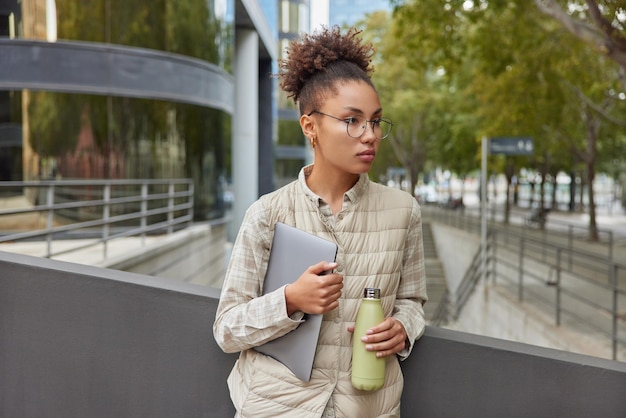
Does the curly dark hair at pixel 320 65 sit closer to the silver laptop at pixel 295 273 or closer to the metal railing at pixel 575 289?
the silver laptop at pixel 295 273

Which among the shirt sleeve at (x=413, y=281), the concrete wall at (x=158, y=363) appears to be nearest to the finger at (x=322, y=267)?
the shirt sleeve at (x=413, y=281)

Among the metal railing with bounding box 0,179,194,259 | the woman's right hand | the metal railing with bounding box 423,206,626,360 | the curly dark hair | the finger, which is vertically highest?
the curly dark hair

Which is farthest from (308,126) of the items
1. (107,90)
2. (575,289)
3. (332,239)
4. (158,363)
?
(107,90)

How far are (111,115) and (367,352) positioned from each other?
41.3ft

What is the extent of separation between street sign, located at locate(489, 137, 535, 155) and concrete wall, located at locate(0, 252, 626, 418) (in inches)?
516

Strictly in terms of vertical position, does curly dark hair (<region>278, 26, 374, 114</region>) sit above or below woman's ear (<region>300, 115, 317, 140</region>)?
above

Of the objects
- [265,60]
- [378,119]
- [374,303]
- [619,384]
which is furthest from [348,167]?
[265,60]

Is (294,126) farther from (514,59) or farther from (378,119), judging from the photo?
(378,119)

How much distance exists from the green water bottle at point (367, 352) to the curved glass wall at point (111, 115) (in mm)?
11709

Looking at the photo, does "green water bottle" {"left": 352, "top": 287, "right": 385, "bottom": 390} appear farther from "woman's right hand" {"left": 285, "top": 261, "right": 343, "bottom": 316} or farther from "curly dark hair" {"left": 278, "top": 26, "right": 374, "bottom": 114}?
"curly dark hair" {"left": 278, "top": 26, "right": 374, "bottom": 114}

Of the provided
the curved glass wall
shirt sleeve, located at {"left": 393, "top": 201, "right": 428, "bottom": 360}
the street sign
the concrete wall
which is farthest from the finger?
the street sign

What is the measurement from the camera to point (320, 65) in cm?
193

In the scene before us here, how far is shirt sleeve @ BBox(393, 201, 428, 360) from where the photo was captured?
2.04 m

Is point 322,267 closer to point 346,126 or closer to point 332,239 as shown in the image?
point 332,239
